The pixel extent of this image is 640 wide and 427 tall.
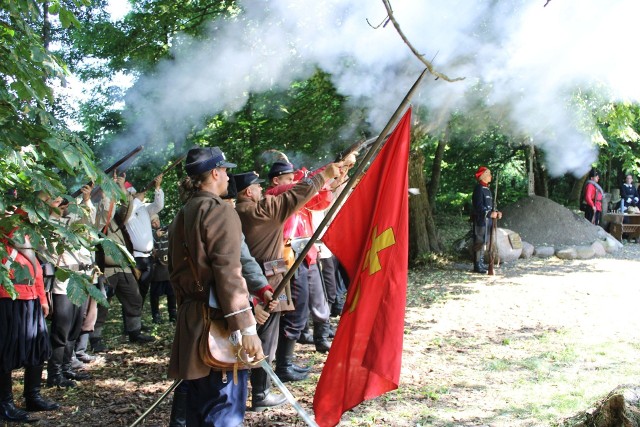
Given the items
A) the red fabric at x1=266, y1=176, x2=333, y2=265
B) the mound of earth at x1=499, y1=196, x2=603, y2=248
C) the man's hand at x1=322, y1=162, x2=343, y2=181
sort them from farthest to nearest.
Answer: the mound of earth at x1=499, y1=196, x2=603, y2=248
the red fabric at x1=266, y1=176, x2=333, y2=265
the man's hand at x1=322, y1=162, x2=343, y2=181

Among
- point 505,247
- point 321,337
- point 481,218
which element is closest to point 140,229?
point 321,337

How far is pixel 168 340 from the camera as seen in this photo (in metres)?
6.88

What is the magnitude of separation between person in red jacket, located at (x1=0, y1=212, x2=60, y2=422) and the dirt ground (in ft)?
0.76

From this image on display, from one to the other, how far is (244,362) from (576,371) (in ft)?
11.1

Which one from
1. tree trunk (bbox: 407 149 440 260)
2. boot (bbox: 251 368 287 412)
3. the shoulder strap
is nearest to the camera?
the shoulder strap

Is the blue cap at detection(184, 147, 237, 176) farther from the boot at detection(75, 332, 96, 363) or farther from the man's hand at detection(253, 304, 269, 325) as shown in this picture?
the boot at detection(75, 332, 96, 363)

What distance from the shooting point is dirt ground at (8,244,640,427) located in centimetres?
443

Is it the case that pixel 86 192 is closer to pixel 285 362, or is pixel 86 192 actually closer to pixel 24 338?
pixel 24 338

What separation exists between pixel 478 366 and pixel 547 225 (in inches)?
378

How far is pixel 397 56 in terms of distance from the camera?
8938mm

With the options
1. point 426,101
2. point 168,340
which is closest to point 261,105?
point 426,101

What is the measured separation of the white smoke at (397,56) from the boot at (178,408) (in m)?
5.81

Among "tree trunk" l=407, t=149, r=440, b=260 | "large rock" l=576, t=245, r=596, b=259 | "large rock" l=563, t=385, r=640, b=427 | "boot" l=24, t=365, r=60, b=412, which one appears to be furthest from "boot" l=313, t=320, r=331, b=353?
"large rock" l=576, t=245, r=596, b=259

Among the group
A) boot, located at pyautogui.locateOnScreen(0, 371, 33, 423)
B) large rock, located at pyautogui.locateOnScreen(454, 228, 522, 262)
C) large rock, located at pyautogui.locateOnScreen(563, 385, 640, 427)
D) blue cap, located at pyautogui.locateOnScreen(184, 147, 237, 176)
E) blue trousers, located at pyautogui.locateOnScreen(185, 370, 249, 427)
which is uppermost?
blue cap, located at pyautogui.locateOnScreen(184, 147, 237, 176)
